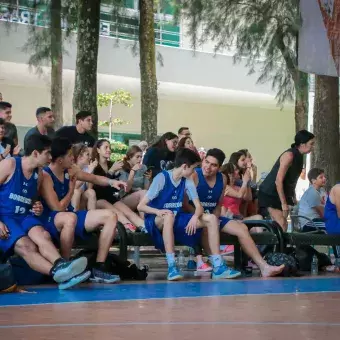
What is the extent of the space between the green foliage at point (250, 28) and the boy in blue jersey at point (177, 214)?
797 cm

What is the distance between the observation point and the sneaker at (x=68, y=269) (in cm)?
822

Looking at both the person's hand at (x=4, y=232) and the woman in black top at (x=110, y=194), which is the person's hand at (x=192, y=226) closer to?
the woman in black top at (x=110, y=194)

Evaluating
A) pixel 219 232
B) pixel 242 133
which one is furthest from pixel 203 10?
pixel 242 133

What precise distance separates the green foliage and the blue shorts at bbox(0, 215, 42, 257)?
9.53 m

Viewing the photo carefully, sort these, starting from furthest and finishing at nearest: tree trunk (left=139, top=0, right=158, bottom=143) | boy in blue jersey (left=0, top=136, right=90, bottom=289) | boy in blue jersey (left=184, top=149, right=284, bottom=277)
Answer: tree trunk (left=139, top=0, right=158, bottom=143) → boy in blue jersey (left=184, top=149, right=284, bottom=277) → boy in blue jersey (left=0, top=136, right=90, bottom=289)

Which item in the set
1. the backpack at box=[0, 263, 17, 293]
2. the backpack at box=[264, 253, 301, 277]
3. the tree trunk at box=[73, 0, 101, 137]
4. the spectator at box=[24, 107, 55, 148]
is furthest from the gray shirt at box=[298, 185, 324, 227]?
the backpack at box=[0, 263, 17, 293]

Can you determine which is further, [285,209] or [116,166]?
[285,209]

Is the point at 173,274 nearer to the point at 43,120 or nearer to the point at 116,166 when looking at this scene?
the point at 116,166

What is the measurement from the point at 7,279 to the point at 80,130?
3983 mm

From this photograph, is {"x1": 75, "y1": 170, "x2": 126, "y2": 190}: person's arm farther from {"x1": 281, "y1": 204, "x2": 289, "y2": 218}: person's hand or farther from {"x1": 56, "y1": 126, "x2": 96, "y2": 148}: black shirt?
{"x1": 281, "y1": 204, "x2": 289, "y2": 218}: person's hand

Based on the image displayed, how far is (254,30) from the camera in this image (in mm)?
18328

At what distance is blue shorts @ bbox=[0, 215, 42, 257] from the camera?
8.59m

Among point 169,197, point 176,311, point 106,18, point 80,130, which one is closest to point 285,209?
point 169,197

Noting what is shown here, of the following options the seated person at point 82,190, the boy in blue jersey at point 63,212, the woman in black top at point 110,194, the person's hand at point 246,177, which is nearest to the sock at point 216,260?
the woman in black top at point 110,194
